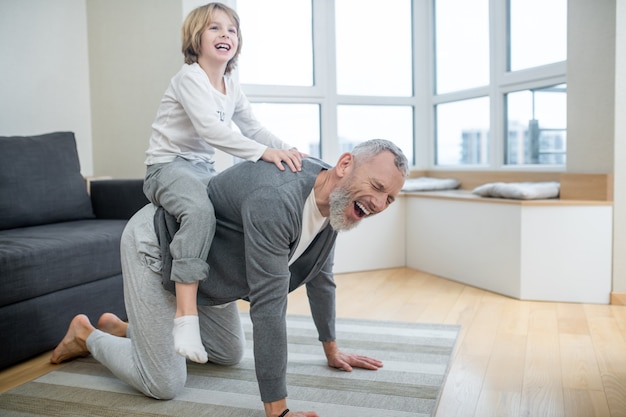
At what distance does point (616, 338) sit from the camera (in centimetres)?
256

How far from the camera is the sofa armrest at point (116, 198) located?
3.19 m

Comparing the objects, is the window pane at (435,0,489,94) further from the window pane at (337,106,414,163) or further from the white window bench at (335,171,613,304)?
the white window bench at (335,171,613,304)

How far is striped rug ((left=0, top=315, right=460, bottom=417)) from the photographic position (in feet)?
6.15

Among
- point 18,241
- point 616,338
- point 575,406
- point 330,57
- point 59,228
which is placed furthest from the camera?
point 330,57

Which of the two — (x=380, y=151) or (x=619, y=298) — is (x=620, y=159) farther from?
(x=380, y=151)

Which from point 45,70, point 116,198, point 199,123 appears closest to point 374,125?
point 116,198

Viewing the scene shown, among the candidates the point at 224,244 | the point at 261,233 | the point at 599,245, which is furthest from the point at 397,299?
the point at 261,233

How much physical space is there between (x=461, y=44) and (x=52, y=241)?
3.12 m

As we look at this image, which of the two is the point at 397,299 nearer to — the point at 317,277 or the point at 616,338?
the point at 616,338

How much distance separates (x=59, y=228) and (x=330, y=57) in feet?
7.22

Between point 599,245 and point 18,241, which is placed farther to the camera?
point 599,245

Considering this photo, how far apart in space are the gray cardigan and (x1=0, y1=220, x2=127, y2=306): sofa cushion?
787 millimetres

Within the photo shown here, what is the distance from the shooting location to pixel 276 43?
4082 millimetres

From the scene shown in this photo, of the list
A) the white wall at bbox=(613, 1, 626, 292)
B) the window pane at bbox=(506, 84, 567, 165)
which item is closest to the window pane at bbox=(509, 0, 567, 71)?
the window pane at bbox=(506, 84, 567, 165)
